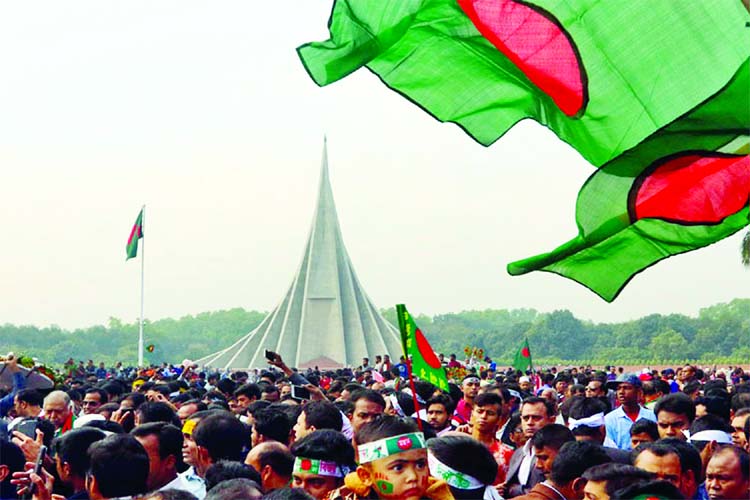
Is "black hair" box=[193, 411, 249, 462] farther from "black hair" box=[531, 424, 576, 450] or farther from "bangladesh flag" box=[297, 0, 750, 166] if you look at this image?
"bangladesh flag" box=[297, 0, 750, 166]

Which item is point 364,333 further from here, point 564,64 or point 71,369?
point 564,64

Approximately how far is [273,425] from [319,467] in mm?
1202

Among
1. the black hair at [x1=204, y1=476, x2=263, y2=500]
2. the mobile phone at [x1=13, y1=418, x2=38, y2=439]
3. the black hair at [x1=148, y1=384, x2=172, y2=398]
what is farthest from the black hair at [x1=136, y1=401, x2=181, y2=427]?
the black hair at [x1=148, y1=384, x2=172, y2=398]

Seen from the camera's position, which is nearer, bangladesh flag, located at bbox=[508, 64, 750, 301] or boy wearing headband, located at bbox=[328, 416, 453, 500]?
boy wearing headband, located at bbox=[328, 416, 453, 500]

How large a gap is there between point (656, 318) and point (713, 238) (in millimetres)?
66781

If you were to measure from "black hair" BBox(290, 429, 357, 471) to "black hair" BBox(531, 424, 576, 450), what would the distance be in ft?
3.63

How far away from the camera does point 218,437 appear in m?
4.94

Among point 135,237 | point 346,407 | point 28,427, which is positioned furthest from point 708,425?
point 135,237

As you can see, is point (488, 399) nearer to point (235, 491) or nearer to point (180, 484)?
point (180, 484)

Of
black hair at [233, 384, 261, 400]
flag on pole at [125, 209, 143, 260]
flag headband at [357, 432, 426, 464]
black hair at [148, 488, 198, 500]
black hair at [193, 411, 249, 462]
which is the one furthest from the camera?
flag on pole at [125, 209, 143, 260]

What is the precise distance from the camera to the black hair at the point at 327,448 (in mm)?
4289

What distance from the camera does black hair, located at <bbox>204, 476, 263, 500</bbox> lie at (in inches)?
141

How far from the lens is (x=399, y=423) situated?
3.81m

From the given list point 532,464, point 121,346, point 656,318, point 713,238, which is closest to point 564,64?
point 713,238
